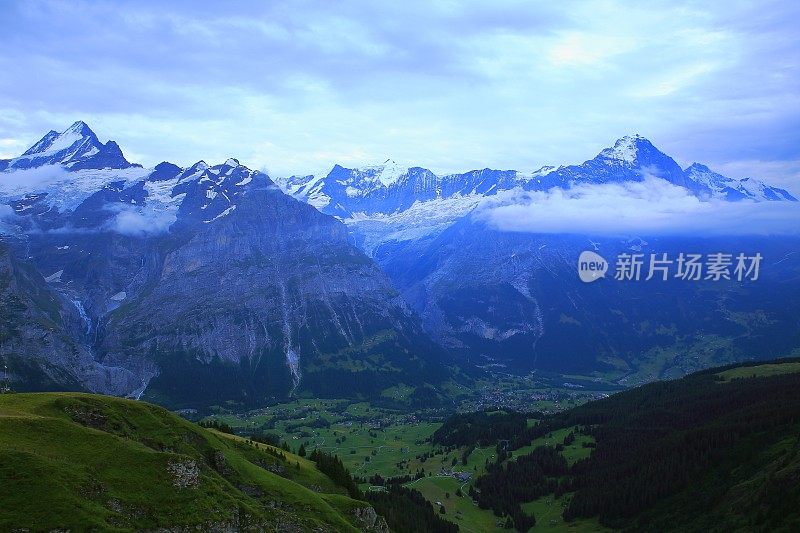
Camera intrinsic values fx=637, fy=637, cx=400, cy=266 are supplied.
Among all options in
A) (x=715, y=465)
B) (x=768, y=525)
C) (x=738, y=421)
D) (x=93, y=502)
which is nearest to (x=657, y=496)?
(x=715, y=465)

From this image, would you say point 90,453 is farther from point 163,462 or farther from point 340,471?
point 340,471

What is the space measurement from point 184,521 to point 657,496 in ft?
462

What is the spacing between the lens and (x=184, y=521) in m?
78.7

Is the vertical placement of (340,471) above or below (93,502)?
below

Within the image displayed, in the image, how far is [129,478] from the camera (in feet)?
266

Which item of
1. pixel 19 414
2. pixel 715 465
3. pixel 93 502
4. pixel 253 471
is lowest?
pixel 715 465

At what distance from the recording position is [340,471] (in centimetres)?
14350

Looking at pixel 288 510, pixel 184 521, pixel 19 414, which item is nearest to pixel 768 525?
pixel 288 510

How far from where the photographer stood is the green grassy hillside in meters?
71.2

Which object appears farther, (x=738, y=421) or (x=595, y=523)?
(x=738, y=421)

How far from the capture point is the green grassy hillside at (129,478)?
7125cm

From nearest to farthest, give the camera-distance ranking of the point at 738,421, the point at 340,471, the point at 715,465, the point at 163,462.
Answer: the point at 163,462, the point at 340,471, the point at 715,465, the point at 738,421

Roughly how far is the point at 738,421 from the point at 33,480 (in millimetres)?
193643

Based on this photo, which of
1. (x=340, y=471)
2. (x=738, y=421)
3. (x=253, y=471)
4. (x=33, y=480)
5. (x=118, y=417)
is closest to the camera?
(x=33, y=480)
